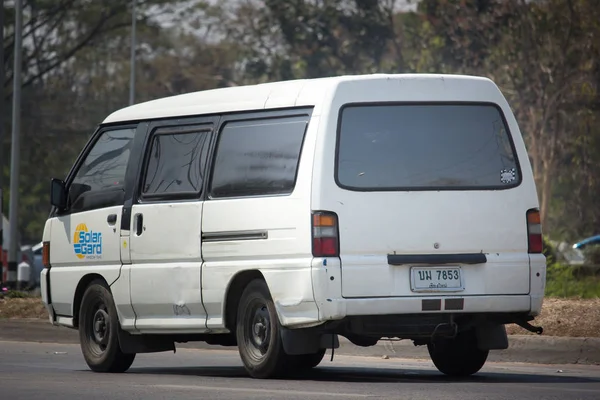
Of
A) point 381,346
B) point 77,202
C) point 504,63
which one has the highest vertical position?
point 504,63

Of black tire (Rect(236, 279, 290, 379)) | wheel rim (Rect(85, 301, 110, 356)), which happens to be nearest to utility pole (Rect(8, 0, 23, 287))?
wheel rim (Rect(85, 301, 110, 356))

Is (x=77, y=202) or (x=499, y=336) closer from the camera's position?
(x=499, y=336)

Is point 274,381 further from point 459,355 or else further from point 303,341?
point 459,355

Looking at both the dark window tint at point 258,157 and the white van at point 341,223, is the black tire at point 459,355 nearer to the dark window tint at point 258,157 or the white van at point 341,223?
the white van at point 341,223

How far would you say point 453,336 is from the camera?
9992mm

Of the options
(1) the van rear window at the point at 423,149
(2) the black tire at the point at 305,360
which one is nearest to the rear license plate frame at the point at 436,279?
(1) the van rear window at the point at 423,149

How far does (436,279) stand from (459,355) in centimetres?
125

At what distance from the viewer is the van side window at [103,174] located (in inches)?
458

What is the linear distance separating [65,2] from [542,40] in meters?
14.9

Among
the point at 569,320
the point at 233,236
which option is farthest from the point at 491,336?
the point at 569,320

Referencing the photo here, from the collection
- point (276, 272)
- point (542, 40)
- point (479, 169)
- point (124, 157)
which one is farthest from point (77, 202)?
point (542, 40)

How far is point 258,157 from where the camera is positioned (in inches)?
408

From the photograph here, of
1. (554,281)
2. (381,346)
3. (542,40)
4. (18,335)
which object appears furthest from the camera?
(542,40)

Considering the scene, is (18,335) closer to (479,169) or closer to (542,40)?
(479,169)
